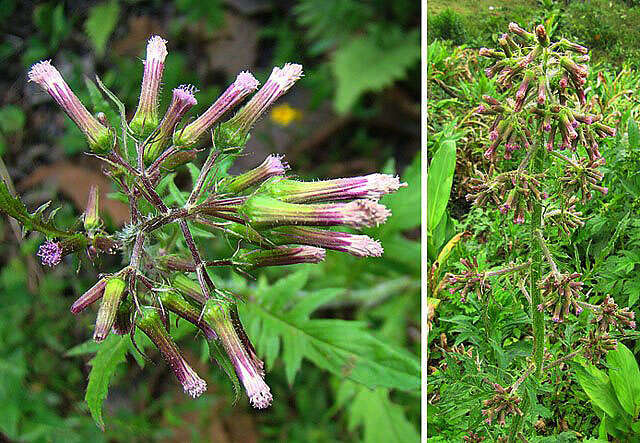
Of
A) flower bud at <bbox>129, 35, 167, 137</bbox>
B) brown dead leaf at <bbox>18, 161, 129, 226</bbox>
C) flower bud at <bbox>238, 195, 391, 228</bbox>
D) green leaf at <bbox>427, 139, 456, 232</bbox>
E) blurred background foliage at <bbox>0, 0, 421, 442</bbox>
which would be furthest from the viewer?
brown dead leaf at <bbox>18, 161, 129, 226</bbox>

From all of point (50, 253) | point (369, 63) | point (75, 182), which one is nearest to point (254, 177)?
point (50, 253)

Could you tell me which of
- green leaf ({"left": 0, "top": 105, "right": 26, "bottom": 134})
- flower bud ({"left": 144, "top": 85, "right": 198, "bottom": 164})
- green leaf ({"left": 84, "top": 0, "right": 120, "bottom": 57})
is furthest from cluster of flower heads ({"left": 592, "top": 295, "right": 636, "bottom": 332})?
green leaf ({"left": 0, "top": 105, "right": 26, "bottom": 134})

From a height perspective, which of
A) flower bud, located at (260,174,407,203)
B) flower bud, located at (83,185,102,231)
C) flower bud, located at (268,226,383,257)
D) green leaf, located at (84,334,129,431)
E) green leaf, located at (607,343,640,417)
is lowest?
green leaf, located at (84,334,129,431)

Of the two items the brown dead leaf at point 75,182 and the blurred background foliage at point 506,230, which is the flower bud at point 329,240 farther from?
the brown dead leaf at point 75,182

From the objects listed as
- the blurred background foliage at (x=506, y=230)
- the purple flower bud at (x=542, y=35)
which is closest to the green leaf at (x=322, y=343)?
the blurred background foliage at (x=506, y=230)

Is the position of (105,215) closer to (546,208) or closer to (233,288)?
(233,288)

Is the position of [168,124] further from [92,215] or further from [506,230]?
[506,230]

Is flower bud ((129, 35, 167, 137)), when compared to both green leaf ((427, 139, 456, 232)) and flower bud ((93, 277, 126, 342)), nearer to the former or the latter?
flower bud ((93, 277, 126, 342))
